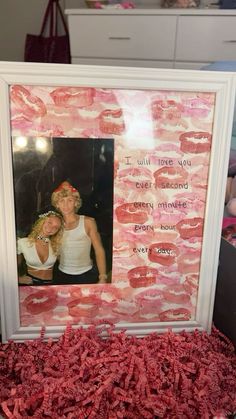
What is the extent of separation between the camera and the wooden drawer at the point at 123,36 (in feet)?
5.41

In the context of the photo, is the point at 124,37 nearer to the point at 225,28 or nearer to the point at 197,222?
the point at 225,28

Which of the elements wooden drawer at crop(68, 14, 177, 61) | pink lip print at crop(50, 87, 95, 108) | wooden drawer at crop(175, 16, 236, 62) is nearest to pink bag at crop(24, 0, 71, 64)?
wooden drawer at crop(68, 14, 177, 61)

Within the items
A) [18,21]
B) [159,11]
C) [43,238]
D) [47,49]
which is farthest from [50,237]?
[18,21]

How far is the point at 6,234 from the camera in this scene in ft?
1.28

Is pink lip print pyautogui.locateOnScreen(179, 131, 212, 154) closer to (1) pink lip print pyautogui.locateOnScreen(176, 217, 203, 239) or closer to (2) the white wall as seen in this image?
(1) pink lip print pyautogui.locateOnScreen(176, 217, 203, 239)

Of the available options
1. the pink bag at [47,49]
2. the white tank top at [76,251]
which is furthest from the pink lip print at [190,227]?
the pink bag at [47,49]

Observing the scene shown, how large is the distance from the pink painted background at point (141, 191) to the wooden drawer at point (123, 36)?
1.44m

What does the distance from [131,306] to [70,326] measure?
0.24 feet

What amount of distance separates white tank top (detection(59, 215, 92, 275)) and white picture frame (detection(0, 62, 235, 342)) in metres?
0.05

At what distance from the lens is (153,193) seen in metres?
0.40

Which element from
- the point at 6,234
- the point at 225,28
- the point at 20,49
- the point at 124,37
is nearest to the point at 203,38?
the point at 225,28

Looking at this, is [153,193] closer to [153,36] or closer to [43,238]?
[43,238]

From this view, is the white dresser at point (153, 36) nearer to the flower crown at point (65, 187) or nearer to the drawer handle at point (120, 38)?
the drawer handle at point (120, 38)

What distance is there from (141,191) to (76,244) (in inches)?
3.6
